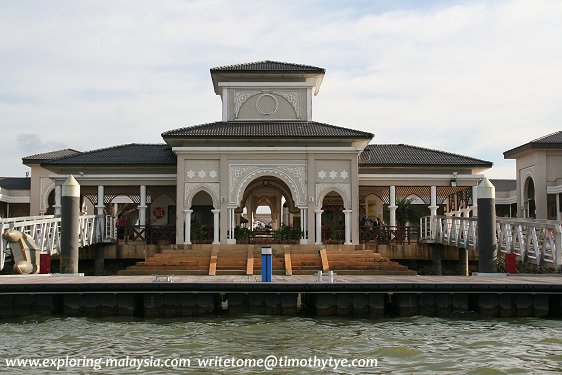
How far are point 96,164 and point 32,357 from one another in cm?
1997

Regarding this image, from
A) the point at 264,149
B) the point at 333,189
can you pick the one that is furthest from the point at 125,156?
the point at 333,189

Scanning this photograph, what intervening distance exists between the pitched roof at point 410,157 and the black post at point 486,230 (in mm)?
9992

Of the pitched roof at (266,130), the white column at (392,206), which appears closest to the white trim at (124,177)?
the pitched roof at (266,130)

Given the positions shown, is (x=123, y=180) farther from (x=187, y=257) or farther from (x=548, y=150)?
(x=548, y=150)

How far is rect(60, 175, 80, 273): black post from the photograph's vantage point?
23.3 meters

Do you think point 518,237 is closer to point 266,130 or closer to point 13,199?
point 266,130

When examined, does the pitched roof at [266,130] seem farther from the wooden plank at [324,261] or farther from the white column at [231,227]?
the wooden plank at [324,261]

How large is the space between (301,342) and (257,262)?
11.0m

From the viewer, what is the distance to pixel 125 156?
111 ft

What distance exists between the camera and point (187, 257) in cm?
2625

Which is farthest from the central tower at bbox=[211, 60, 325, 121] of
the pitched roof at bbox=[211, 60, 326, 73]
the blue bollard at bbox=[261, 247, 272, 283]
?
the blue bollard at bbox=[261, 247, 272, 283]

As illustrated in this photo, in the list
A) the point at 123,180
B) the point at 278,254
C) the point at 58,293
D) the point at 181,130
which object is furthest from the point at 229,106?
the point at 58,293

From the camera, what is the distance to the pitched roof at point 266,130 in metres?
29.1

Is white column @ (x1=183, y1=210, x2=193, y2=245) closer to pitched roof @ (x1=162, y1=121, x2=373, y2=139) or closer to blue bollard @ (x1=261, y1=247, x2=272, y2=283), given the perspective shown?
pitched roof @ (x1=162, y1=121, x2=373, y2=139)
